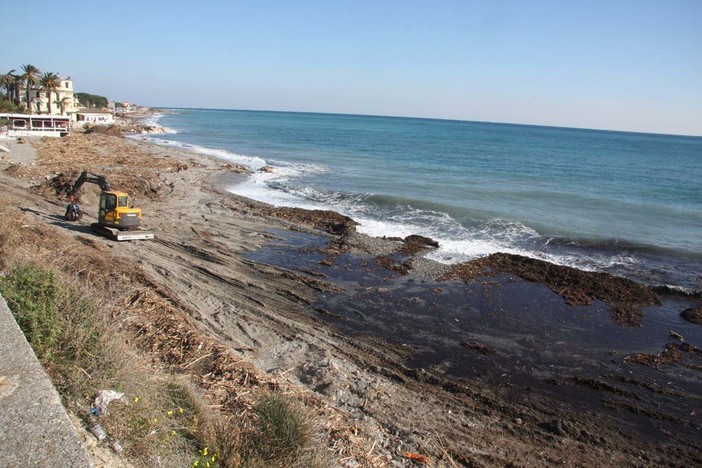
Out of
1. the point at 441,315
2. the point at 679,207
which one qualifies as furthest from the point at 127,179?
the point at 679,207

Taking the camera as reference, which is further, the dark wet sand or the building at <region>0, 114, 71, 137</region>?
the building at <region>0, 114, 71, 137</region>

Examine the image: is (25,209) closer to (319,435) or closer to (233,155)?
(319,435)

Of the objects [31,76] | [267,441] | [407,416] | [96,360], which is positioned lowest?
[407,416]

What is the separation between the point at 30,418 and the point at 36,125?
6442 cm

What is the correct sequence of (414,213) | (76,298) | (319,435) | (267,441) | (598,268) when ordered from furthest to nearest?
1. (414,213)
2. (598,268)
3. (76,298)
4. (319,435)
5. (267,441)

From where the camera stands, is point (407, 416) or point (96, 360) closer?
point (96, 360)

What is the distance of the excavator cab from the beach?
0.80 m

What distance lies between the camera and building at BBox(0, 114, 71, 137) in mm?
50688

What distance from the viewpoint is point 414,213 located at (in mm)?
28984

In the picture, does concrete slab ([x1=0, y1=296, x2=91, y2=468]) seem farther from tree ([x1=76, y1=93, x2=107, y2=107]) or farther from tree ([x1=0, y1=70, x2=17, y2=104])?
tree ([x1=76, y1=93, x2=107, y2=107])

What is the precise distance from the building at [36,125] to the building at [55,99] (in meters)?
17.7

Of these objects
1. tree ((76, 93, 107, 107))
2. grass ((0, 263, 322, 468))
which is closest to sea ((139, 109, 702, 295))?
grass ((0, 263, 322, 468))

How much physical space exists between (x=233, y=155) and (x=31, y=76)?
40.4 meters

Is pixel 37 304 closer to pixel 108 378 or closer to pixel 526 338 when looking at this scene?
pixel 108 378
